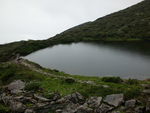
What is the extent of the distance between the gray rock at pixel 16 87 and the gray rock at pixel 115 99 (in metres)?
11.1

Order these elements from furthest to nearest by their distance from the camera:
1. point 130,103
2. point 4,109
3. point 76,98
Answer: point 76,98 < point 4,109 < point 130,103

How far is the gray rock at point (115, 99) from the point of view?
20062 mm

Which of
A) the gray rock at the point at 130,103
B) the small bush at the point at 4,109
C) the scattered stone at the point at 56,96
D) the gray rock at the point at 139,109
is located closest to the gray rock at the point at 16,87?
the small bush at the point at 4,109

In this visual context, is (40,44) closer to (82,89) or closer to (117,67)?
(117,67)

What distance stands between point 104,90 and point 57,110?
5.68m

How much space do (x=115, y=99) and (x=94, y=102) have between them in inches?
82.9

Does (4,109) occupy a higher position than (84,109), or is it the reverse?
(4,109)

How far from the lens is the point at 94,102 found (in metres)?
20.8

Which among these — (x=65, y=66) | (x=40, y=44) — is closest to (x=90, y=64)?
(x=65, y=66)

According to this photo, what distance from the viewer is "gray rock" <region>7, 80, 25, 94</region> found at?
26141 mm

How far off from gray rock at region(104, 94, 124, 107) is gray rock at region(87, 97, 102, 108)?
0.70 m

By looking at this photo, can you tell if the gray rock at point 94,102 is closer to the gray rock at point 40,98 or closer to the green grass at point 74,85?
the green grass at point 74,85

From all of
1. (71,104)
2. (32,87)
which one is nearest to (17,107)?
(32,87)

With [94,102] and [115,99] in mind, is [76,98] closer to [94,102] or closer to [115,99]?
[94,102]
